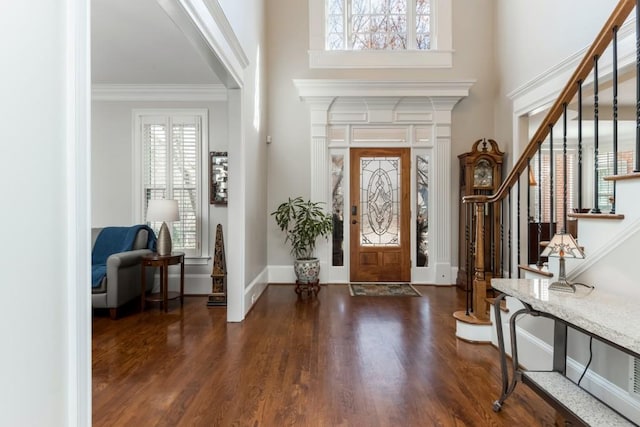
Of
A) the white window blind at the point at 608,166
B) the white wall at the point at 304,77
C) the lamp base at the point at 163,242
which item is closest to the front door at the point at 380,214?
the white wall at the point at 304,77

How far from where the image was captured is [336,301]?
4430 millimetres

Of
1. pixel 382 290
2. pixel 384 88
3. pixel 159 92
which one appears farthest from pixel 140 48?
pixel 382 290

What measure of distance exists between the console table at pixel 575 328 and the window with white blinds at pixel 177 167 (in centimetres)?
384

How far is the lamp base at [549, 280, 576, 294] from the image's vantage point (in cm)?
194

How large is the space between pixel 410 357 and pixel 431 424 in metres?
0.87

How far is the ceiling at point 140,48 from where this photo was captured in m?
3.09

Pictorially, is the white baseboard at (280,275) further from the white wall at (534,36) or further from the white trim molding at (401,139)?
the white wall at (534,36)

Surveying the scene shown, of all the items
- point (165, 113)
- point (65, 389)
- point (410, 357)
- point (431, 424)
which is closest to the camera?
point (65, 389)

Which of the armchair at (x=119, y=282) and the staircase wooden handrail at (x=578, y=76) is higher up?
the staircase wooden handrail at (x=578, y=76)

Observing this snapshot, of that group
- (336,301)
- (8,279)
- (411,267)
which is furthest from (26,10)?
(411,267)

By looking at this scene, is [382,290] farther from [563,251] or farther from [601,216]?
[601,216]

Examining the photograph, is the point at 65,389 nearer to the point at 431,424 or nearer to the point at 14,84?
the point at 14,84

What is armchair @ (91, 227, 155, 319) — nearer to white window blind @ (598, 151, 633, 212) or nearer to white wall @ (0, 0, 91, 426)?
white wall @ (0, 0, 91, 426)

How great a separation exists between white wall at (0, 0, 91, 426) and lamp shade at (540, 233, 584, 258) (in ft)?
7.24
